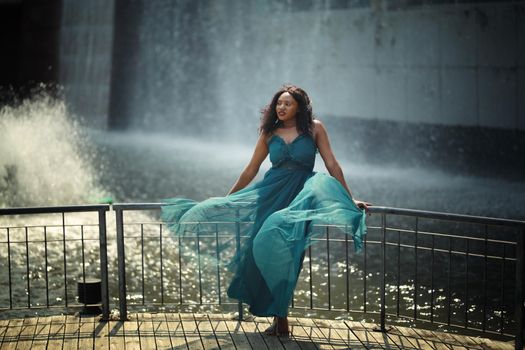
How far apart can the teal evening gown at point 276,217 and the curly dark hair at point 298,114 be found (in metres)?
0.09

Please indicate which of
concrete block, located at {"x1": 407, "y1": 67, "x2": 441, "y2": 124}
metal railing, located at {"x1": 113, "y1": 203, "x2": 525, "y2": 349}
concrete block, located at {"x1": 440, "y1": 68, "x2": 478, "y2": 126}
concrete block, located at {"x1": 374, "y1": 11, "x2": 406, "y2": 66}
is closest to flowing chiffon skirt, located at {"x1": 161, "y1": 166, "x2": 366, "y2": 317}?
metal railing, located at {"x1": 113, "y1": 203, "x2": 525, "y2": 349}

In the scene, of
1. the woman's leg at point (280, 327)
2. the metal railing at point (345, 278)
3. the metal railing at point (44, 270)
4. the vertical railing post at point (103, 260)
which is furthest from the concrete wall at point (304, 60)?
the vertical railing post at point (103, 260)

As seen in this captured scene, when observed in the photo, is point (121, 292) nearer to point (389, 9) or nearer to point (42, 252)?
point (42, 252)

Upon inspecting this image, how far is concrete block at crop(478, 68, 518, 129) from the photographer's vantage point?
19.9m

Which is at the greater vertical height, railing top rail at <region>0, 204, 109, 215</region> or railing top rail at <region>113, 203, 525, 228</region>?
railing top rail at <region>0, 204, 109, 215</region>

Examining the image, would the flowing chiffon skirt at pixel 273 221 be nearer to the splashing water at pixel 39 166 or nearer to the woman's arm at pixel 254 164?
the woman's arm at pixel 254 164

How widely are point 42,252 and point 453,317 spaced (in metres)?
5.55

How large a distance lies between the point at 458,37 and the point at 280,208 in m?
15.1

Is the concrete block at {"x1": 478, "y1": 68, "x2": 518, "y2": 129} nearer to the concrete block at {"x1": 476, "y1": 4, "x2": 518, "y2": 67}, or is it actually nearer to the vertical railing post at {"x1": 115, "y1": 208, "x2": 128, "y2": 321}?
the concrete block at {"x1": 476, "y1": 4, "x2": 518, "y2": 67}

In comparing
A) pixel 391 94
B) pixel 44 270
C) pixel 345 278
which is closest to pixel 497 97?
pixel 391 94

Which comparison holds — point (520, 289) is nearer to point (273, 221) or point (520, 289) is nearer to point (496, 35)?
point (273, 221)

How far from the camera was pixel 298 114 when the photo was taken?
24.3ft

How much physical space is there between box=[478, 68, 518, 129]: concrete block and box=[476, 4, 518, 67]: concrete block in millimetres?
221

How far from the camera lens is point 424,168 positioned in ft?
72.7
